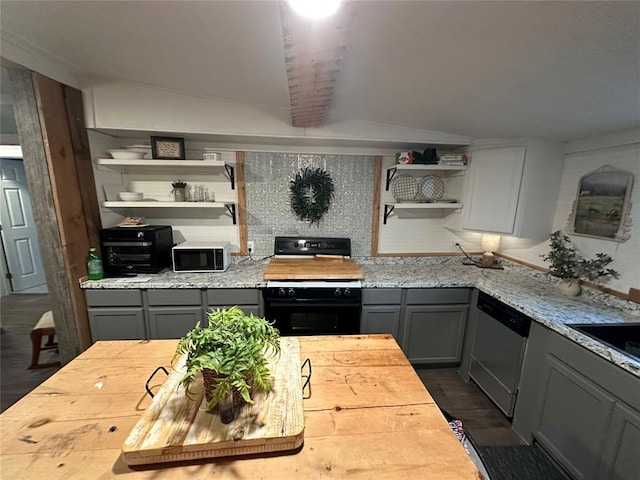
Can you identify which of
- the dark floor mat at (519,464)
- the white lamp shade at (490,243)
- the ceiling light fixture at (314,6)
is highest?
the ceiling light fixture at (314,6)

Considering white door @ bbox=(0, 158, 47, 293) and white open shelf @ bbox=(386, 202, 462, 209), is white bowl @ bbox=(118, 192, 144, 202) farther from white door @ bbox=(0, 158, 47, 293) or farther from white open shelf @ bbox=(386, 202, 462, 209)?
white door @ bbox=(0, 158, 47, 293)

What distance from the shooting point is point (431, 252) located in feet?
9.76

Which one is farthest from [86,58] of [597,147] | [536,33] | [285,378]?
[597,147]

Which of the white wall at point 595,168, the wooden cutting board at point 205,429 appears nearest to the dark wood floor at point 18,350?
the wooden cutting board at point 205,429

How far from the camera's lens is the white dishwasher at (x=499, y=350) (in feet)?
6.16

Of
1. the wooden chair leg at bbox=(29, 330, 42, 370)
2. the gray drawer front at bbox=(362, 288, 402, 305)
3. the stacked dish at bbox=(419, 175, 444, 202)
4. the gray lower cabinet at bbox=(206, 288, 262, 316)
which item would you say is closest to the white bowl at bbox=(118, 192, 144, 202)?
the gray lower cabinet at bbox=(206, 288, 262, 316)

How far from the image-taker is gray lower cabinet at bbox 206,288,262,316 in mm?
2205

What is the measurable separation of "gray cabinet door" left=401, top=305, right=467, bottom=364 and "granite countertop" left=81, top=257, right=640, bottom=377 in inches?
9.7

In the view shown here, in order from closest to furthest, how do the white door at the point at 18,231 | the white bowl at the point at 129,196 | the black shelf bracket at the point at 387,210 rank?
the white bowl at the point at 129,196 → the black shelf bracket at the point at 387,210 → the white door at the point at 18,231

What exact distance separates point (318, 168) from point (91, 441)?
2.43 meters

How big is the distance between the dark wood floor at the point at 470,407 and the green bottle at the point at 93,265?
290 centimetres

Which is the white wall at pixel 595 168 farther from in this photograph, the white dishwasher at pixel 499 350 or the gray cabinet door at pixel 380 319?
the gray cabinet door at pixel 380 319

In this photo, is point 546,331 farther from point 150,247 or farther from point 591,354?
point 150,247

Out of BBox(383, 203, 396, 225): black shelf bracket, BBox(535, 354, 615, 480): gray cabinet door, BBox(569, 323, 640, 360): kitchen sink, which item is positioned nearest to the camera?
BBox(535, 354, 615, 480): gray cabinet door
